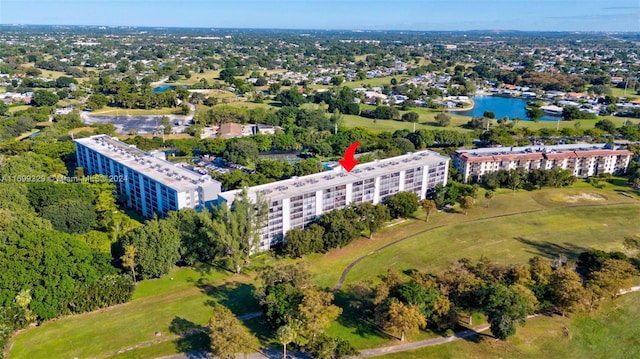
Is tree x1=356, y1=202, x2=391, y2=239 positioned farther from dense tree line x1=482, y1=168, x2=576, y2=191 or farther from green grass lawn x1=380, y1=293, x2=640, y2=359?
dense tree line x1=482, y1=168, x2=576, y2=191

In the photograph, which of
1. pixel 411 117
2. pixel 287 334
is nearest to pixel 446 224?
pixel 287 334

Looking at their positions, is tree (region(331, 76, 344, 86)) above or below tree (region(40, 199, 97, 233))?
above

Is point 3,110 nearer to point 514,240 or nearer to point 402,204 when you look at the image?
point 402,204

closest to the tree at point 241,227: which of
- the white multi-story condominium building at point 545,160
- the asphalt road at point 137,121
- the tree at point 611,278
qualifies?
the tree at point 611,278

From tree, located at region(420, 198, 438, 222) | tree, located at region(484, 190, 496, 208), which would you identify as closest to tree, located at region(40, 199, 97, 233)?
tree, located at region(420, 198, 438, 222)

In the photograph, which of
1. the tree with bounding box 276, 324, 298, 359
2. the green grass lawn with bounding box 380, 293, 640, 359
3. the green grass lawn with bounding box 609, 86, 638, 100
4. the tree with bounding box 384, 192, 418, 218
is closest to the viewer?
the tree with bounding box 276, 324, 298, 359

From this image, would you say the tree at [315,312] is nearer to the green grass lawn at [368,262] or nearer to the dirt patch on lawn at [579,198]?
the green grass lawn at [368,262]
